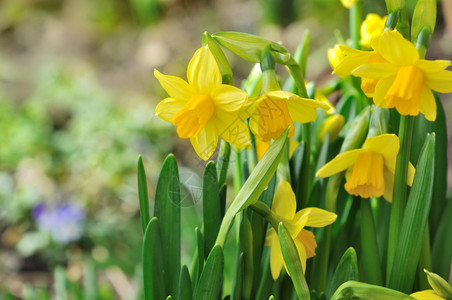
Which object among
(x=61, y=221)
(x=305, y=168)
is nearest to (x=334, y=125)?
(x=305, y=168)

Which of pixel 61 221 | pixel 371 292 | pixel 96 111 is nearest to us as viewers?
pixel 371 292

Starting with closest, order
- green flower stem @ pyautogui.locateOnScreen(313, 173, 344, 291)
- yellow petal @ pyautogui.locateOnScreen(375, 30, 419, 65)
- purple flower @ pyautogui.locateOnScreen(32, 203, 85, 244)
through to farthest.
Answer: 1. yellow petal @ pyautogui.locateOnScreen(375, 30, 419, 65)
2. green flower stem @ pyautogui.locateOnScreen(313, 173, 344, 291)
3. purple flower @ pyautogui.locateOnScreen(32, 203, 85, 244)

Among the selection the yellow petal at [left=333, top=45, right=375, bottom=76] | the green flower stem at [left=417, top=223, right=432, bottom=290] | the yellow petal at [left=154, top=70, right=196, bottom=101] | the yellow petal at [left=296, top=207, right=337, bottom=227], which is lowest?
the green flower stem at [left=417, top=223, right=432, bottom=290]

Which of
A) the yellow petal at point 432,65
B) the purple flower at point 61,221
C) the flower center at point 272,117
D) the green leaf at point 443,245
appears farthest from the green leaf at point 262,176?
the purple flower at point 61,221

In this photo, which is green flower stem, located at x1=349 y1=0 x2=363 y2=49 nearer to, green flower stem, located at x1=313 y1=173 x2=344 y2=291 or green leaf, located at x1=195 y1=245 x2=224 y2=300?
green flower stem, located at x1=313 y1=173 x2=344 y2=291

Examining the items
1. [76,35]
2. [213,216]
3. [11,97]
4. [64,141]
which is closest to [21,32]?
[76,35]

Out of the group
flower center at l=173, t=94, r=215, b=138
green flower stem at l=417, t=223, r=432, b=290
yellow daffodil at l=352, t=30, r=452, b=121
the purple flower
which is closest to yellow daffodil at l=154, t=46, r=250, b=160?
flower center at l=173, t=94, r=215, b=138

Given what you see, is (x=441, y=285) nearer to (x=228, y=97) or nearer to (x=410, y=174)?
(x=410, y=174)
